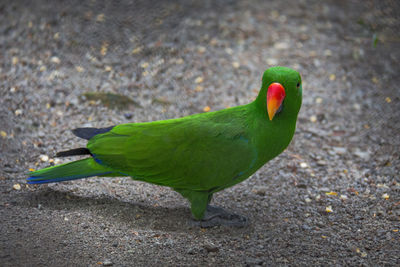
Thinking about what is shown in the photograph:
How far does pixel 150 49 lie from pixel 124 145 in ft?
8.77

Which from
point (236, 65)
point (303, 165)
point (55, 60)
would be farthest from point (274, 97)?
point (55, 60)

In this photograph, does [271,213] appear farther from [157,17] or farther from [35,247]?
[157,17]

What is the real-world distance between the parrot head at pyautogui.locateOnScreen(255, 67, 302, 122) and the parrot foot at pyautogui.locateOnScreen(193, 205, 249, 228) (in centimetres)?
85

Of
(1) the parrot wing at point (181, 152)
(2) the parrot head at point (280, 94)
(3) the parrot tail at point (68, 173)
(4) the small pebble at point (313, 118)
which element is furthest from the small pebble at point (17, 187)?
(4) the small pebble at point (313, 118)

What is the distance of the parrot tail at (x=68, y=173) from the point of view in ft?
9.97

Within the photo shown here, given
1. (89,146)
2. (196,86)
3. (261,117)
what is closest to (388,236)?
(261,117)

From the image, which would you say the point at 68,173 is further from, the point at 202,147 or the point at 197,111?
the point at 197,111

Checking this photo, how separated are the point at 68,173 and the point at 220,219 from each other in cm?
116

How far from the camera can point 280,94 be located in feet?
8.91

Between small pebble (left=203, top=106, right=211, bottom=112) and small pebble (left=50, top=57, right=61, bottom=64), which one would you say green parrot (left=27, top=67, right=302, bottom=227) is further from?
small pebble (left=50, top=57, right=61, bottom=64)

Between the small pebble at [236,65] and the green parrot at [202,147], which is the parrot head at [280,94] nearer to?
the green parrot at [202,147]

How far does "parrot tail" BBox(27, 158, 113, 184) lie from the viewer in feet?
9.97

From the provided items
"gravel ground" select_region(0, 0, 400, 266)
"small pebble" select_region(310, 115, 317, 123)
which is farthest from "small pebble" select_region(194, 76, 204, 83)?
"small pebble" select_region(310, 115, 317, 123)

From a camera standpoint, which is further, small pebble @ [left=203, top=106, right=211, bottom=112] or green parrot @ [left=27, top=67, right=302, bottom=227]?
small pebble @ [left=203, top=106, right=211, bottom=112]
